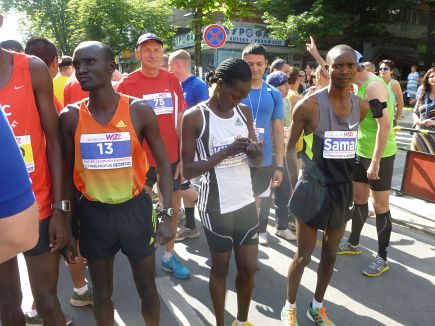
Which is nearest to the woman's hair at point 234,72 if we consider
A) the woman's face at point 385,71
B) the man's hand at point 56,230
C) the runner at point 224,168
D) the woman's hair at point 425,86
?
the runner at point 224,168

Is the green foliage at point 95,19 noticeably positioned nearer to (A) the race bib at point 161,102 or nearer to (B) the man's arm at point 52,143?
(A) the race bib at point 161,102

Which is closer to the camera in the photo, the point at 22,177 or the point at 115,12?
the point at 22,177

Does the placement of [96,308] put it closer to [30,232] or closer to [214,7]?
[30,232]

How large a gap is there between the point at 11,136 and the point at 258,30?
30.2 metres

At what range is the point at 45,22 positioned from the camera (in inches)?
1171

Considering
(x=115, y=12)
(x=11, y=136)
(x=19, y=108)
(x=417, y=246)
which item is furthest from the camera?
(x=115, y=12)

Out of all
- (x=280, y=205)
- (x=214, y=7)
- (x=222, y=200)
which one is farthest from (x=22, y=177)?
(x=214, y=7)

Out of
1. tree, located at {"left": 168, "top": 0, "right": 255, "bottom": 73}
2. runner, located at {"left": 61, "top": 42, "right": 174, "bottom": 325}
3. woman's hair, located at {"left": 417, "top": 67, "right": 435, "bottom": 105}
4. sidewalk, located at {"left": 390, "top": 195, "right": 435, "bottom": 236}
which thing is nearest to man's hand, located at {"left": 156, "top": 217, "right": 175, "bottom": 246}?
runner, located at {"left": 61, "top": 42, "right": 174, "bottom": 325}

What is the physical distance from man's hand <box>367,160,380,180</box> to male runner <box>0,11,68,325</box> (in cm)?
265

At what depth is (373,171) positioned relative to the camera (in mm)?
3605

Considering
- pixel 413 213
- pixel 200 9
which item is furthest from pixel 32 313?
pixel 200 9

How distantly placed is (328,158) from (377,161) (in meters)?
1.09

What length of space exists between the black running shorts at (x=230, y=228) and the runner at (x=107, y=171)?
0.32 metres

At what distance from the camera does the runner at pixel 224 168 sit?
7.93 ft
